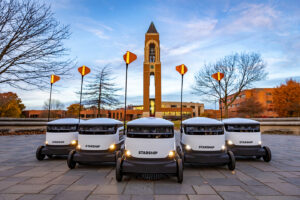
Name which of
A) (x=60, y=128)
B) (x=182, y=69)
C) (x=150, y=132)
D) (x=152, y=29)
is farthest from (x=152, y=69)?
(x=150, y=132)

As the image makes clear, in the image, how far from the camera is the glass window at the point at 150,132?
156 inches

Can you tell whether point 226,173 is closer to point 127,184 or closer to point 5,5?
point 127,184

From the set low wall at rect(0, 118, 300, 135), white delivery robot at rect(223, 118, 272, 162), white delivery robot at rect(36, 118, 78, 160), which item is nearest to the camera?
white delivery robot at rect(223, 118, 272, 162)

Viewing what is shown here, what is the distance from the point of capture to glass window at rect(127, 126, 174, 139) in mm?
3953

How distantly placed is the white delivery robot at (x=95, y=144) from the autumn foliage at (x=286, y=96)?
118ft

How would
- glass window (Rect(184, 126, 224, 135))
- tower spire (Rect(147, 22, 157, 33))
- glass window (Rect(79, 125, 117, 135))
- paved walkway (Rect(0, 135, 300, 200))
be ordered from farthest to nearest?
tower spire (Rect(147, 22, 157, 33)), glass window (Rect(79, 125, 117, 135)), glass window (Rect(184, 126, 224, 135)), paved walkway (Rect(0, 135, 300, 200))

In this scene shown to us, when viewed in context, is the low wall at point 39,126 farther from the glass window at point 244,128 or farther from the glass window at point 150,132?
the glass window at point 150,132

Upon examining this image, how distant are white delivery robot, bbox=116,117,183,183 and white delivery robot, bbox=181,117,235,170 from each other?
1002 mm

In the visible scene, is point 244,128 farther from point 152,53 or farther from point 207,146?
point 152,53

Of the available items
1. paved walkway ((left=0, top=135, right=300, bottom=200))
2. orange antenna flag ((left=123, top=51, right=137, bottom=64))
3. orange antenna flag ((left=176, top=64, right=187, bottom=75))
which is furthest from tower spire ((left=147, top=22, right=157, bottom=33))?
paved walkway ((left=0, top=135, right=300, bottom=200))

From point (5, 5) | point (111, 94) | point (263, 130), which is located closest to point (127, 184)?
point (5, 5)

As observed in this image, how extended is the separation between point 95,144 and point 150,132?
1.90 metres

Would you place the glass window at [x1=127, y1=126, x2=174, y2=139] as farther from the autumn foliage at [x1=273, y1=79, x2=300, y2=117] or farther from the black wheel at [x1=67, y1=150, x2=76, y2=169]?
the autumn foliage at [x1=273, y1=79, x2=300, y2=117]

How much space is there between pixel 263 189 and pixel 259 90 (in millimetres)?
65793
